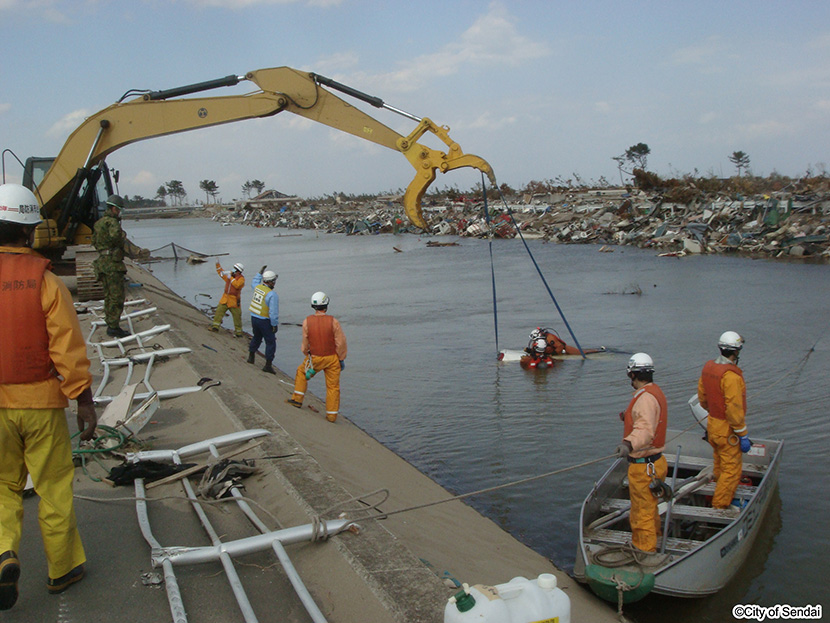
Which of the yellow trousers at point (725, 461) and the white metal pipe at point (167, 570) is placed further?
the yellow trousers at point (725, 461)

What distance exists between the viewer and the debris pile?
32469 mm

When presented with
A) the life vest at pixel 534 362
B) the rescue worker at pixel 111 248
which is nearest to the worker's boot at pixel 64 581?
the rescue worker at pixel 111 248

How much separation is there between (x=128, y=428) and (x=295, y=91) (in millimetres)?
7770

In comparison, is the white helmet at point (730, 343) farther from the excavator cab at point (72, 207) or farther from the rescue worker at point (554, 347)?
the excavator cab at point (72, 207)

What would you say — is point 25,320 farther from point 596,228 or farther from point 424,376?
point 596,228

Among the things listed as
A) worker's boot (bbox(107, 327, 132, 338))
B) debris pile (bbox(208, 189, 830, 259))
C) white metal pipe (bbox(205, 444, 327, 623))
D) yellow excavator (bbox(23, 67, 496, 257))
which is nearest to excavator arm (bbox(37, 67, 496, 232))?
yellow excavator (bbox(23, 67, 496, 257))

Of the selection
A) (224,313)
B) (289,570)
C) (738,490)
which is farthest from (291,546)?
(224,313)

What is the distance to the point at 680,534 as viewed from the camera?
6734 millimetres

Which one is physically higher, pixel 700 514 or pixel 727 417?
pixel 727 417

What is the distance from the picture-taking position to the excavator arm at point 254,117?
34.8 feet

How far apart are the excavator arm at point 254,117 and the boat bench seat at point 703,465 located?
15.6 ft

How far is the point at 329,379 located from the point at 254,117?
607 cm

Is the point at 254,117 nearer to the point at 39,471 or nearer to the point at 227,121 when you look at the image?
the point at 227,121

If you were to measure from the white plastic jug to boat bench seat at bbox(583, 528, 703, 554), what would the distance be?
3.34 metres
